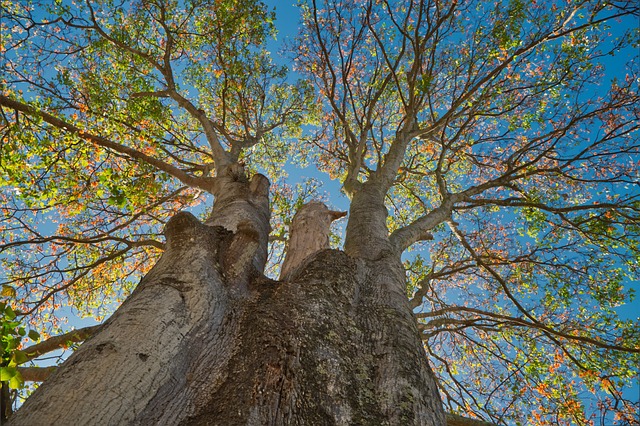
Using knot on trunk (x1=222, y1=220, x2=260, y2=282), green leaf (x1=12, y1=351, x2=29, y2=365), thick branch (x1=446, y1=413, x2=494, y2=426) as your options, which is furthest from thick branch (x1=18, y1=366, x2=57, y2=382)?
thick branch (x1=446, y1=413, x2=494, y2=426)

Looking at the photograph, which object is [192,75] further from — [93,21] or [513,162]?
[513,162]

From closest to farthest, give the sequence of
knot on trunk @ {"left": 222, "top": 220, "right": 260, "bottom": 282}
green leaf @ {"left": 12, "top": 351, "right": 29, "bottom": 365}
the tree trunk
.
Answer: the tree trunk
green leaf @ {"left": 12, "top": 351, "right": 29, "bottom": 365}
knot on trunk @ {"left": 222, "top": 220, "right": 260, "bottom": 282}

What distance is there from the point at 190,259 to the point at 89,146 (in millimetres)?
4299

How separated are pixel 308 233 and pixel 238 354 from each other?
2.25m

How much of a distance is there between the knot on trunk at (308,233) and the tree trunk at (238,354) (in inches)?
39.7

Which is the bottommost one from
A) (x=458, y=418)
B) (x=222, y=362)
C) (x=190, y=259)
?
(x=222, y=362)

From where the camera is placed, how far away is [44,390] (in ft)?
4.55

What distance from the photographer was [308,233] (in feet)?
13.2

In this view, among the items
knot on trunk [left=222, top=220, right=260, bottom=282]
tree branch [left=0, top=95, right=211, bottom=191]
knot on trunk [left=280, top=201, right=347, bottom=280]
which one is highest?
tree branch [left=0, top=95, right=211, bottom=191]

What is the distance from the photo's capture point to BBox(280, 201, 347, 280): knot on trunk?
3.78 meters

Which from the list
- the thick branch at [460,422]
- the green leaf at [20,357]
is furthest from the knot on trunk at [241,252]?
the thick branch at [460,422]

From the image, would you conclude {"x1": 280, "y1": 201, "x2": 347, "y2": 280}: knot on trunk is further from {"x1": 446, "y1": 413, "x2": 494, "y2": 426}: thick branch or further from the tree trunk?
{"x1": 446, "y1": 413, "x2": 494, "y2": 426}: thick branch

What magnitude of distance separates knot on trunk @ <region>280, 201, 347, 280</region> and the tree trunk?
101 centimetres

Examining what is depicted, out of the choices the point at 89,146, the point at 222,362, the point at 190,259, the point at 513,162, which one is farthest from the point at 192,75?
the point at 222,362
